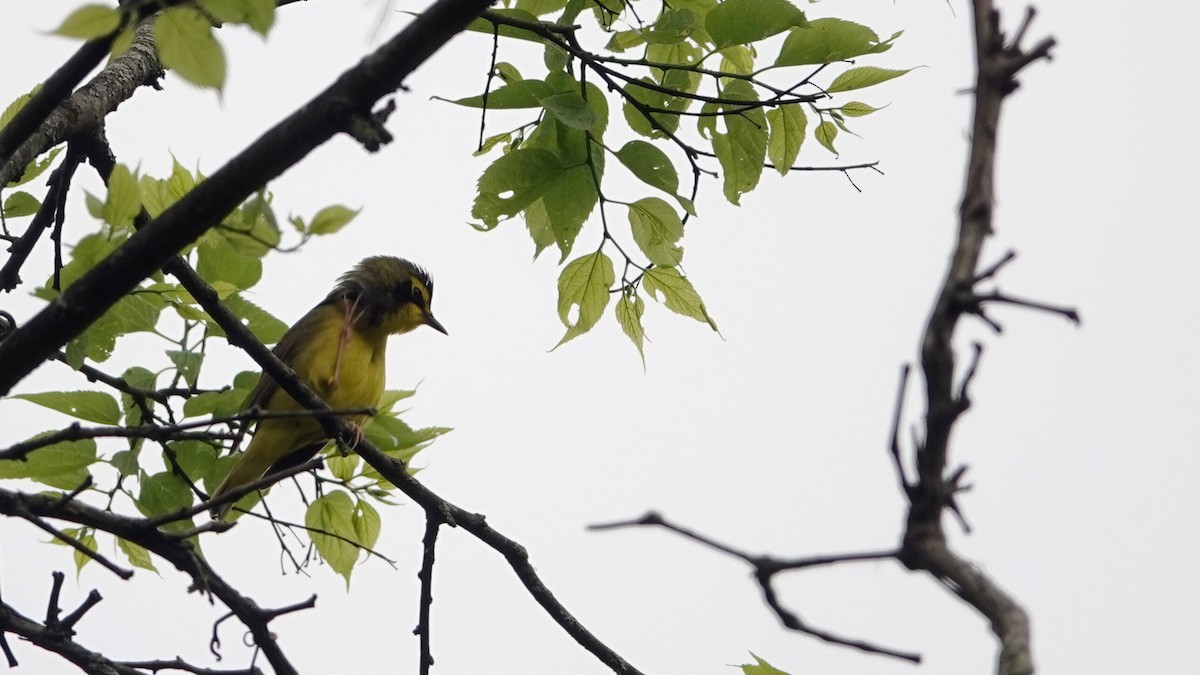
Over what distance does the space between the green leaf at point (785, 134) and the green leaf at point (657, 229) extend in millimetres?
444

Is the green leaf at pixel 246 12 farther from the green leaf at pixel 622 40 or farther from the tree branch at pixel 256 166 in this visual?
the green leaf at pixel 622 40

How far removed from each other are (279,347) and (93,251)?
517 cm

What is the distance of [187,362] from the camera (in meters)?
4.66

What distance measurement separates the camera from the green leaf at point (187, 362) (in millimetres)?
4656

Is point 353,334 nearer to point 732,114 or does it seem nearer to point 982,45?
point 732,114

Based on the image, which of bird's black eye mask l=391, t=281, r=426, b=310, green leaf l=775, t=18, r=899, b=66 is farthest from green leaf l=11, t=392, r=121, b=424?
bird's black eye mask l=391, t=281, r=426, b=310

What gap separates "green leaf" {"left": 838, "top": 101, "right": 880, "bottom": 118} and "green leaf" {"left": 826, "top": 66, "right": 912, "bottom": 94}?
14 centimetres

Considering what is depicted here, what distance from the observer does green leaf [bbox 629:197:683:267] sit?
4.46 metres

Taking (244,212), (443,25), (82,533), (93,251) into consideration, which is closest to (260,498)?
(82,533)

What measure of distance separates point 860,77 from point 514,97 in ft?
4.15

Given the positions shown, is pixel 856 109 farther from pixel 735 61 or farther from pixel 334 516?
pixel 334 516

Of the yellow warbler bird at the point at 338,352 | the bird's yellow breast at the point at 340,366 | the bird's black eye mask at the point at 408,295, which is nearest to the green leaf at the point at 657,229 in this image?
the yellow warbler bird at the point at 338,352

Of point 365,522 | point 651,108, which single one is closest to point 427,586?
point 365,522

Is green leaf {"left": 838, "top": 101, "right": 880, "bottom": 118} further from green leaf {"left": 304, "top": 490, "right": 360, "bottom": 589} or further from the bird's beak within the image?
the bird's beak
